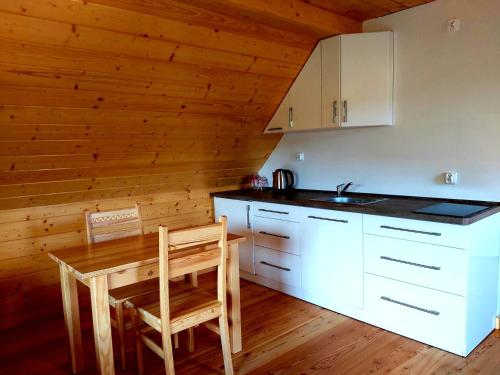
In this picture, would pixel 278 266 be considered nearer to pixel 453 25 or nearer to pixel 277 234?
pixel 277 234

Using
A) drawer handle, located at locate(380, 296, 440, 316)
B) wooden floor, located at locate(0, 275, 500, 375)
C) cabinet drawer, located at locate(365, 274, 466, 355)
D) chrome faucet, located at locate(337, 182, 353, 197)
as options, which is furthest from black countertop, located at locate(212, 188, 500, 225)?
wooden floor, located at locate(0, 275, 500, 375)

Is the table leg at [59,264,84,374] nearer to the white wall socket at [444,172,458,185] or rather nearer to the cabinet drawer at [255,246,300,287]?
the cabinet drawer at [255,246,300,287]

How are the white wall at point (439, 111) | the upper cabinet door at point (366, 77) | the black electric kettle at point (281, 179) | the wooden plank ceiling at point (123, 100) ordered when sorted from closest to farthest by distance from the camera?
1. the wooden plank ceiling at point (123, 100)
2. the white wall at point (439, 111)
3. the upper cabinet door at point (366, 77)
4. the black electric kettle at point (281, 179)

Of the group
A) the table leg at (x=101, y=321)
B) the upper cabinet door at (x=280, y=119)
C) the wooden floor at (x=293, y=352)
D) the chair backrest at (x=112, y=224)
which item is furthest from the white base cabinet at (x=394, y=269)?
the table leg at (x=101, y=321)

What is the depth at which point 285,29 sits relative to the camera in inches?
106

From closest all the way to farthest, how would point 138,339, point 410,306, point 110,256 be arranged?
point 110,256
point 138,339
point 410,306

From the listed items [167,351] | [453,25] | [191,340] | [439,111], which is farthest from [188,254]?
[453,25]

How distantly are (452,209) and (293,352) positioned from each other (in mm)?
1306

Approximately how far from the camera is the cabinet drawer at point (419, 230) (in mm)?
2148

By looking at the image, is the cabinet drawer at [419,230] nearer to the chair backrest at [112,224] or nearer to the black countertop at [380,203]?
the black countertop at [380,203]

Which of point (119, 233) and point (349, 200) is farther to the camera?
point (349, 200)

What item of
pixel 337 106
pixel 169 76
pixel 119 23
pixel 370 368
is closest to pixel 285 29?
pixel 337 106

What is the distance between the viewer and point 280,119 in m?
3.40

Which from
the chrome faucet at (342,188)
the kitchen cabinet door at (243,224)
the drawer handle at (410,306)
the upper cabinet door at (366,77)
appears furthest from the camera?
the kitchen cabinet door at (243,224)
